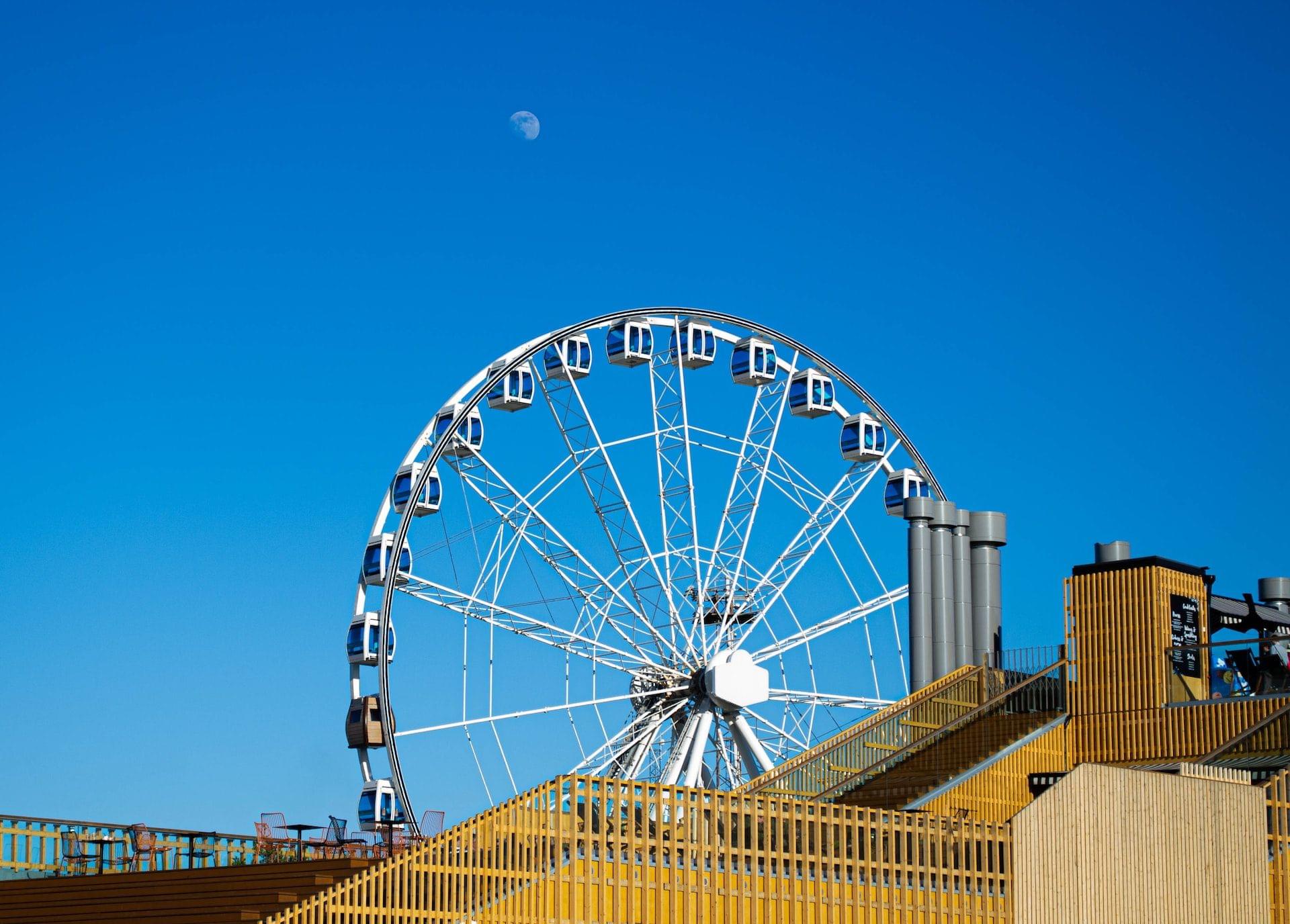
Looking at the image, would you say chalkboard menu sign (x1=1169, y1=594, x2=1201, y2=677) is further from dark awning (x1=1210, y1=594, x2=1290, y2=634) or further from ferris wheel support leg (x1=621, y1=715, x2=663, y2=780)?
ferris wheel support leg (x1=621, y1=715, x2=663, y2=780)

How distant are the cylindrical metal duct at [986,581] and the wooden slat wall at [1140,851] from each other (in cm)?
1471

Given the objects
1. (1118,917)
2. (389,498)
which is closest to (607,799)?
(1118,917)

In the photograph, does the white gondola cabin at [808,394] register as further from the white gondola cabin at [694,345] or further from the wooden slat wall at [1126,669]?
the wooden slat wall at [1126,669]

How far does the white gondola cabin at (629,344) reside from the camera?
38812 millimetres

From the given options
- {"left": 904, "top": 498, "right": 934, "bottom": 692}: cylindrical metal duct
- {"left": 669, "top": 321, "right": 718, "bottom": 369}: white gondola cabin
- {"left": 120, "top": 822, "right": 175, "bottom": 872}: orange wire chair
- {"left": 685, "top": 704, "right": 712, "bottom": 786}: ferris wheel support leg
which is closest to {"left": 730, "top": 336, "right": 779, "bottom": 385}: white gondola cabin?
{"left": 669, "top": 321, "right": 718, "bottom": 369}: white gondola cabin

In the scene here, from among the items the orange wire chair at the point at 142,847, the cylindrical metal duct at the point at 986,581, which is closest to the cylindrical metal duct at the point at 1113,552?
the cylindrical metal duct at the point at 986,581

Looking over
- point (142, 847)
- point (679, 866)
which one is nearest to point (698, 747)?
point (142, 847)

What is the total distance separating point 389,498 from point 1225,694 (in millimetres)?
15650

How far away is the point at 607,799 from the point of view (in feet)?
65.9

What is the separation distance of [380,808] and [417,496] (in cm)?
586

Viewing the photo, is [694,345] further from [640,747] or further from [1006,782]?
[1006,782]

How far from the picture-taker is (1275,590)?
1576 inches

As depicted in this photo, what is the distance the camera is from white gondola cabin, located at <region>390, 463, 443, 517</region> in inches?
1428

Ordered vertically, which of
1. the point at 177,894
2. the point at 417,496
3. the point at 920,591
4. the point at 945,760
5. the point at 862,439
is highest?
the point at 862,439
